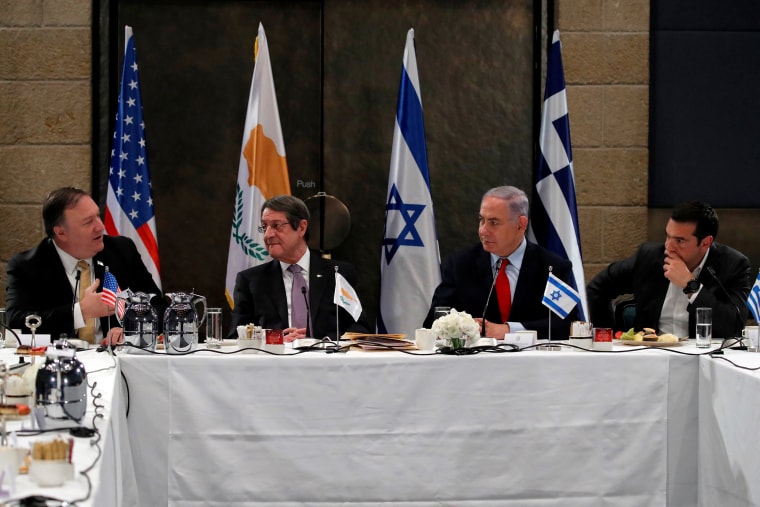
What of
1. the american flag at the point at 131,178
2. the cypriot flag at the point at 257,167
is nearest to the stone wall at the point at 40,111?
the american flag at the point at 131,178

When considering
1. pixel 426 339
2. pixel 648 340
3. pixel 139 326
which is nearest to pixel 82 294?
pixel 139 326

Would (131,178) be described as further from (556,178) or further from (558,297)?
(558,297)

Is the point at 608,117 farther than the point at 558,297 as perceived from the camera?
Yes

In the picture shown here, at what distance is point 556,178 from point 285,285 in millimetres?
1717

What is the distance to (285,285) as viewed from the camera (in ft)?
14.6

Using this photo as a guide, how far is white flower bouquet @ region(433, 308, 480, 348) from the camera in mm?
3479

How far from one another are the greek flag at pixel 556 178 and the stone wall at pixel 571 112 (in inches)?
12.0

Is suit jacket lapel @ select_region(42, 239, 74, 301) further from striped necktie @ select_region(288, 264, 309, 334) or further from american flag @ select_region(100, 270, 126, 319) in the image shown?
striped necktie @ select_region(288, 264, 309, 334)

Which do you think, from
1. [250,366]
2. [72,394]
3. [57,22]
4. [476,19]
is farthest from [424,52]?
[72,394]

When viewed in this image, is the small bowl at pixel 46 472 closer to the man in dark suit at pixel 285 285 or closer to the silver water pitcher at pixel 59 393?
the silver water pitcher at pixel 59 393

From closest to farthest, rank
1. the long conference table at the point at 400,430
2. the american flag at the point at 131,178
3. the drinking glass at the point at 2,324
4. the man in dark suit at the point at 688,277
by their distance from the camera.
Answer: the long conference table at the point at 400,430 → the drinking glass at the point at 2,324 → the man in dark suit at the point at 688,277 → the american flag at the point at 131,178

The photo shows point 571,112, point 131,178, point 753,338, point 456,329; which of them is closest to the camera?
point 456,329

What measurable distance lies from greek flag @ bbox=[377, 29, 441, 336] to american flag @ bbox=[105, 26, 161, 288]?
1225 millimetres

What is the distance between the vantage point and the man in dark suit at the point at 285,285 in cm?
436
